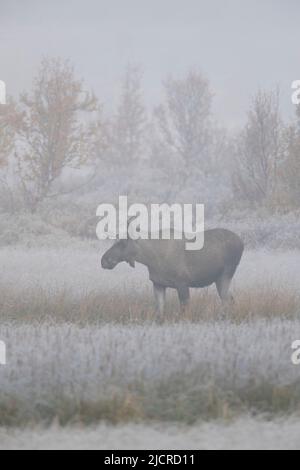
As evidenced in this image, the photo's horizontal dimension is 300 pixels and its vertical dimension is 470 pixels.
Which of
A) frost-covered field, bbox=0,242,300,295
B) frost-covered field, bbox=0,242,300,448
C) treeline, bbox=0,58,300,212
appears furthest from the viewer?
treeline, bbox=0,58,300,212

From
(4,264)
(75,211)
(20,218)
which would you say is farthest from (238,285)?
(75,211)

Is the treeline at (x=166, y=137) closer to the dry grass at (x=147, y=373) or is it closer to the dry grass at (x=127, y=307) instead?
the dry grass at (x=127, y=307)

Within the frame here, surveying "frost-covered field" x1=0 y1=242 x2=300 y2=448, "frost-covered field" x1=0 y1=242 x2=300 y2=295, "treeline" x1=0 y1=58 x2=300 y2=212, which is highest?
"treeline" x1=0 y1=58 x2=300 y2=212

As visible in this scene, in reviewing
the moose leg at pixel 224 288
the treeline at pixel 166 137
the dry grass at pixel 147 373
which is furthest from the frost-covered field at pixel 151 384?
the treeline at pixel 166 137

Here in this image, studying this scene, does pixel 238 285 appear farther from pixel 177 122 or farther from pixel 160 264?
pixel 177 122

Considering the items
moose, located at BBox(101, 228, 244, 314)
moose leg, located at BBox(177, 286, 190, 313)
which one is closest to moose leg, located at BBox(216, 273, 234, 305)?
moose, located at BBox(101, 228, 244, 314)

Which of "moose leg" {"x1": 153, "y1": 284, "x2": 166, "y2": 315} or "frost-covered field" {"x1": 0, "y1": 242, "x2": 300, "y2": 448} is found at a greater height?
"moose leg" {"x1": 153, "y1": 284, "x2": 166, "y2": 315}

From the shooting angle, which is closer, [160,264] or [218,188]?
[160,264]

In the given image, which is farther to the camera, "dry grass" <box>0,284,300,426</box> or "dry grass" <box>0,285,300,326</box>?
"dry grass" <box>0,285,300,326</box>

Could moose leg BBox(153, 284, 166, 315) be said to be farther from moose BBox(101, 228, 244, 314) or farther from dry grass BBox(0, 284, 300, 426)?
dry grass BBox(0, 284, 300, 426)

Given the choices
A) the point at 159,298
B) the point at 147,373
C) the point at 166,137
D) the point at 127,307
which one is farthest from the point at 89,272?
the point at 166,137

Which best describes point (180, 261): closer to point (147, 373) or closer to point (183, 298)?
point (183, 298)

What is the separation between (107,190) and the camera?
1189 inches
